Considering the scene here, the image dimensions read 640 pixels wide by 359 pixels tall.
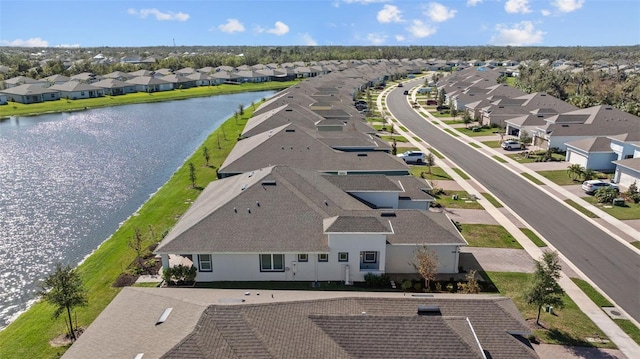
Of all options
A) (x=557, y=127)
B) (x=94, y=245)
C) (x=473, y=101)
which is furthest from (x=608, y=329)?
(x=473, y=101)

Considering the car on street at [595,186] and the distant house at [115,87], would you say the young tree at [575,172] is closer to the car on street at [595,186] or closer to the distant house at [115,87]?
the car on street at [595,186]

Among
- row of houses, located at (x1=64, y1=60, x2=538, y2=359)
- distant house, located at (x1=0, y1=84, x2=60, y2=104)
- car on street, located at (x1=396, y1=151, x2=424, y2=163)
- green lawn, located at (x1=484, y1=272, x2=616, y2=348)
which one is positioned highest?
distant house, located at (x1=0, y1=84, x2=60, y2=104)

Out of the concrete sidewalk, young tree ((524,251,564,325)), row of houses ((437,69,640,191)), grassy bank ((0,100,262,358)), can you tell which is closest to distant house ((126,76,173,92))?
row of houses ((437,69,640,191))

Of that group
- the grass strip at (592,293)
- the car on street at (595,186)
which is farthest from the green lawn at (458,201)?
the grass strip at (592,293)

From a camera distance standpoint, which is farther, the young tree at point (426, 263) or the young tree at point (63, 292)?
the young tree at point (426, 263)

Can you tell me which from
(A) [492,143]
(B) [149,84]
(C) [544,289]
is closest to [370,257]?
(C) [544,289]

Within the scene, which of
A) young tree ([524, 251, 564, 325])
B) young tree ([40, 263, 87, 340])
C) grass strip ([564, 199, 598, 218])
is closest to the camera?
young tree ([40, 263, 87, 340])

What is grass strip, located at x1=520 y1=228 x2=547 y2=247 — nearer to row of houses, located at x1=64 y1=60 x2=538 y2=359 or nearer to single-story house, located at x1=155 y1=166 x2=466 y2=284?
row of houses, located at x1=64 y1=60 x2=538 y2=359
